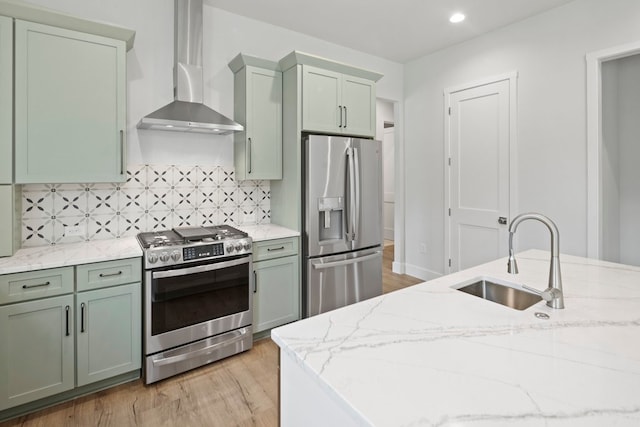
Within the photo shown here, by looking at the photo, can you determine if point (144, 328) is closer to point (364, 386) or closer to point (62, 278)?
point (62, 278)

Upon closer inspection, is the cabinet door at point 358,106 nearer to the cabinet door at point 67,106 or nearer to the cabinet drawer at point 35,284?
the cabinet door at point 67,106

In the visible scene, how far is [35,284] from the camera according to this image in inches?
75.3

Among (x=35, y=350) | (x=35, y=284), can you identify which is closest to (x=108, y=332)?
(x=35, y=350)

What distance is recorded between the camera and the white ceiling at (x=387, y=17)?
120 inches

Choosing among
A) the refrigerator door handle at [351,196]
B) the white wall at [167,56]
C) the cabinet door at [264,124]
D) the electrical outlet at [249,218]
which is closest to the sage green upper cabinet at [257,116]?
the cabinet door at [264,124]

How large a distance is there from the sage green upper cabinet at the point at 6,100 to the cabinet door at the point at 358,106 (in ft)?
7.78

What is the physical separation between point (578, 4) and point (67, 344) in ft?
15.2

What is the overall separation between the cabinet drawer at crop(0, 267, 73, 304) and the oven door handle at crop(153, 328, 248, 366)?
0.72 metres

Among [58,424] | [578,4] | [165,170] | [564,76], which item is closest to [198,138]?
[165,170]

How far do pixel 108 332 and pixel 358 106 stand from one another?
8.98 ft

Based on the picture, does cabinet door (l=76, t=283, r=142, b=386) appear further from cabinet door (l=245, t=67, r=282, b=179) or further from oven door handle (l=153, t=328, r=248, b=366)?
cabinet door (l=245, t=67, r=282, b=179)

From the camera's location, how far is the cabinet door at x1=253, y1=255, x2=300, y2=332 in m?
2.80

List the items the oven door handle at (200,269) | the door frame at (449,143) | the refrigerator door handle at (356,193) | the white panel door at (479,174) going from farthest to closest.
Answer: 1. the white panel door at (479,174)
2. the door frame at (449,143)
3. the refrigerator door handle at (356,193)
4. the oven door handle at (200,269)

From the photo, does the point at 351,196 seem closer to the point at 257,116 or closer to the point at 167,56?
the point at 257,116
